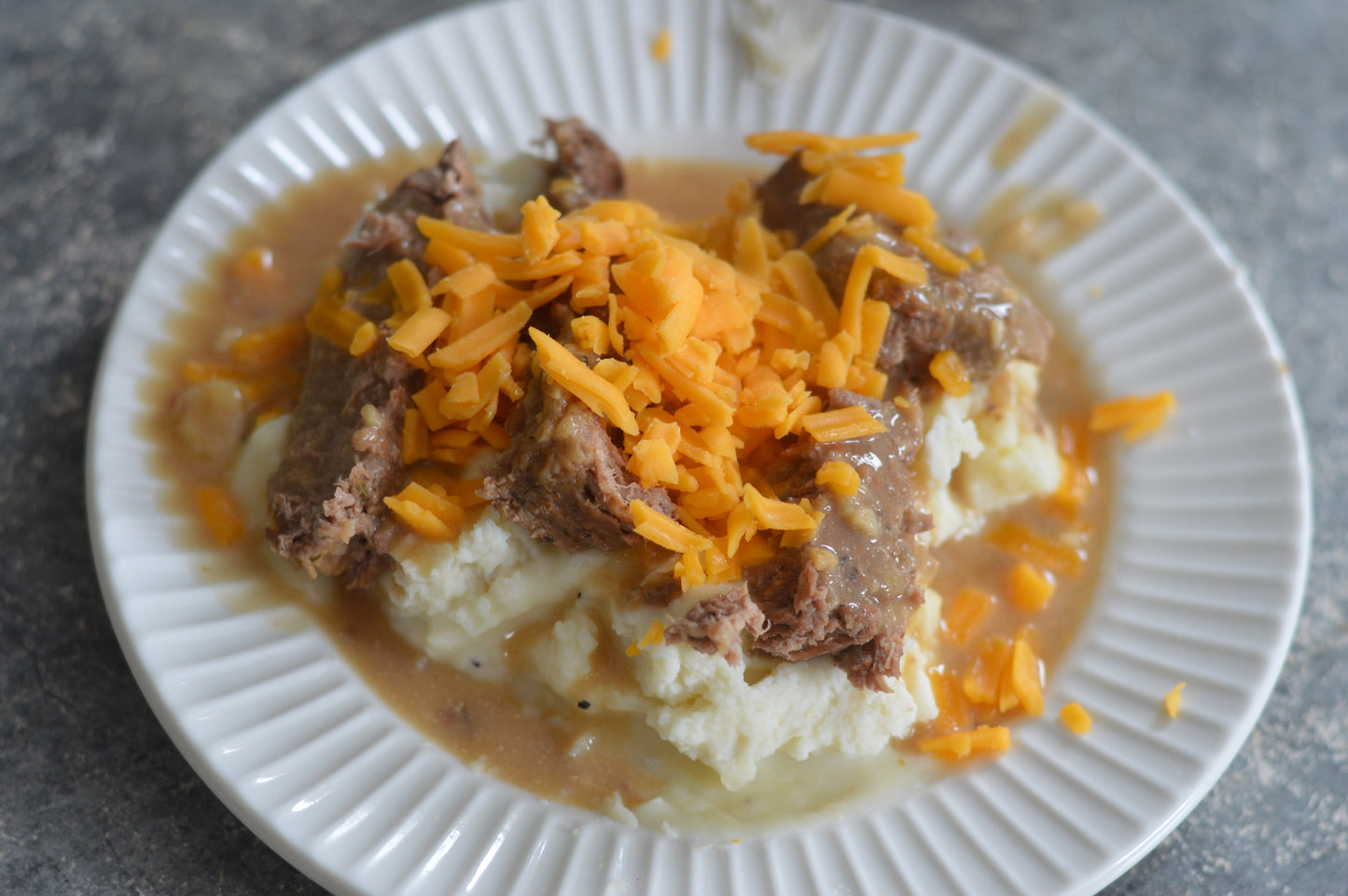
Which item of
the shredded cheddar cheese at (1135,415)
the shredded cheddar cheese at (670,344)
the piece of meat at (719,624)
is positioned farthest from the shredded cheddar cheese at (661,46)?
the piece of meat at (719,624)

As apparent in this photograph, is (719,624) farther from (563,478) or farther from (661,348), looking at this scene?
(661,348)

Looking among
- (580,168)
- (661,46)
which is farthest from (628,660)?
(661,46)

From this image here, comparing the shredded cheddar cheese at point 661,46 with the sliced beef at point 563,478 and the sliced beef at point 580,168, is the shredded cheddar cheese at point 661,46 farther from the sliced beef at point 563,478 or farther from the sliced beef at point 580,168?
the sliced beef at point 563,478

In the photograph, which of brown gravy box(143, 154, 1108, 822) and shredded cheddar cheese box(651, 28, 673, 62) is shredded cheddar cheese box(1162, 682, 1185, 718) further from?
shredded cheddar cheese box(651, 28, 673, 62)

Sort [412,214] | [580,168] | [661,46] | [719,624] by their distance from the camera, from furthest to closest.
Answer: [661,46] → [580,168] → [412,214] → [719,624]

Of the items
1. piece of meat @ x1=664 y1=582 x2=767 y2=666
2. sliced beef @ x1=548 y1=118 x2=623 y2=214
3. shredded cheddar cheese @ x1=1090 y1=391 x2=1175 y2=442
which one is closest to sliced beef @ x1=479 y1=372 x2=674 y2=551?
piece of meat @ x1=664 y1=582 x2=767 y2=666

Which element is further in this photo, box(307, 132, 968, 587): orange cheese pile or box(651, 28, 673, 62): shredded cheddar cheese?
box(651, 28, 673, 62): shredded cheddar cheese
